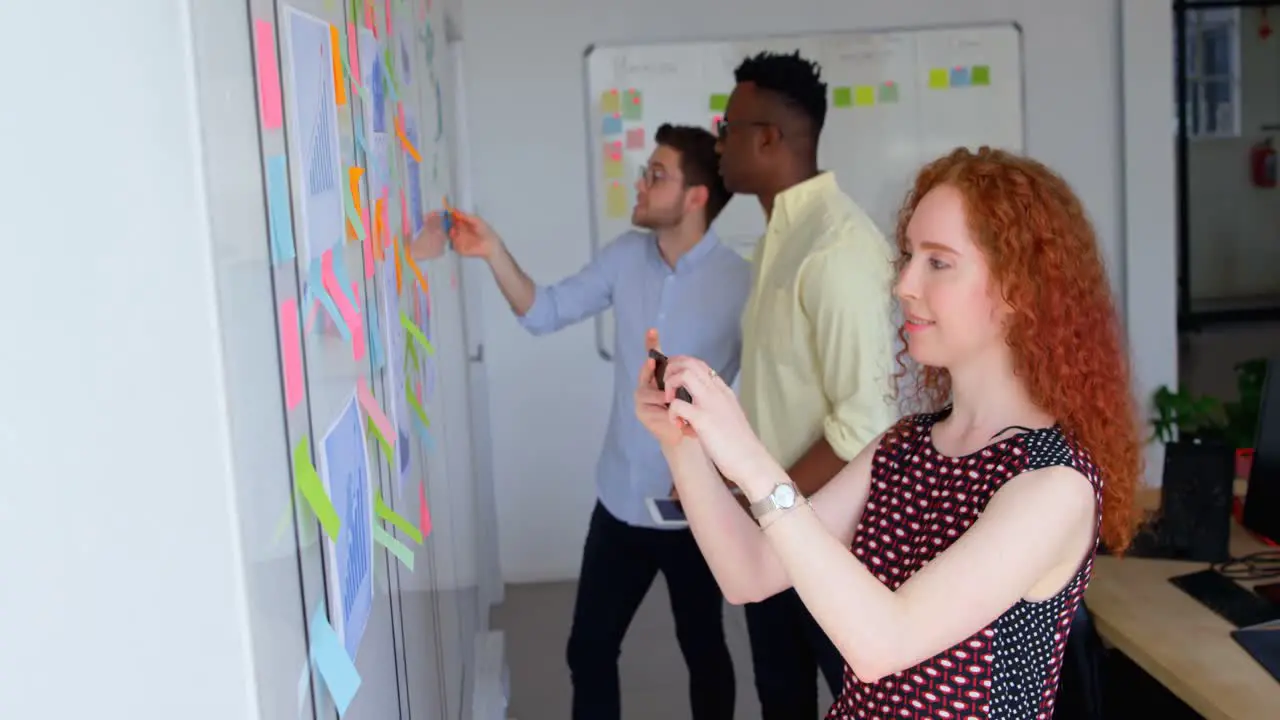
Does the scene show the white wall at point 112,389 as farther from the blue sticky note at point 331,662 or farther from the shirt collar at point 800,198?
the shirt collar at point 800,198

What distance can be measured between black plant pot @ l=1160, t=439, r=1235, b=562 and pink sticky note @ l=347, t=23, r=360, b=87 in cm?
185

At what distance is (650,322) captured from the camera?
2857 millimetres

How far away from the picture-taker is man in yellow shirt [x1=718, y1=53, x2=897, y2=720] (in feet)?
7.04

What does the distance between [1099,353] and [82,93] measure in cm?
120

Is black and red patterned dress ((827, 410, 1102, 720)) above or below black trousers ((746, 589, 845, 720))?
above

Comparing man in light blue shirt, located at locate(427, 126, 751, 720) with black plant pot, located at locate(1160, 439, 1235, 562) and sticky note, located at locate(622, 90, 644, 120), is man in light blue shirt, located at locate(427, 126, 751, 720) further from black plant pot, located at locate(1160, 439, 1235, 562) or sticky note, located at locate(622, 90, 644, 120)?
sticky note, located at locate(622, 90, 644, 120)

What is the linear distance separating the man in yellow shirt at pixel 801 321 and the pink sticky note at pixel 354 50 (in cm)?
100

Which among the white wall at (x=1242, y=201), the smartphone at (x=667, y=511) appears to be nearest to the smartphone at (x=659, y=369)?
the smartphone at (x=667, y=511)

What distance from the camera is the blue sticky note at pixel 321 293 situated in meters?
0.87

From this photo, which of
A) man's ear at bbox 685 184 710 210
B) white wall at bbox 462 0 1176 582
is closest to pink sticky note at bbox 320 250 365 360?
man's ear at bbox 685 184 710 210

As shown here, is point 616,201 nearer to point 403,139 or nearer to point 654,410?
point 403,139

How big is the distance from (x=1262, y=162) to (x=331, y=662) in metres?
9.78

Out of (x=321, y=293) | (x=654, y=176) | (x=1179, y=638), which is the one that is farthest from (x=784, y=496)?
(x=654, y=176)

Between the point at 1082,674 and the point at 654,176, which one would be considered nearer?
the point at 1082,674
